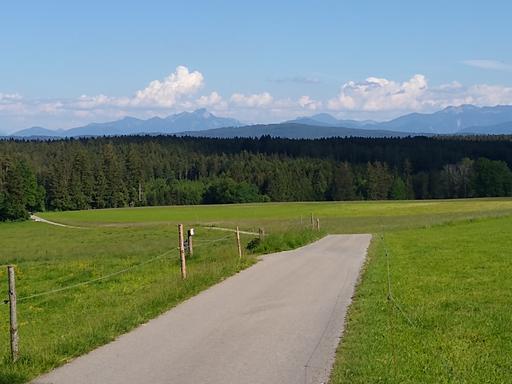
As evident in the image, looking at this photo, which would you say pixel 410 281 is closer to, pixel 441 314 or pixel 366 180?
pixel 441 314

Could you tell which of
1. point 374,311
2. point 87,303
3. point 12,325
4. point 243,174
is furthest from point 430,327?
point 243,174

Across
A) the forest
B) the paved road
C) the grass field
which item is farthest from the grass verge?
the forest

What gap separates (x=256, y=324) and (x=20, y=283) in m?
14.0

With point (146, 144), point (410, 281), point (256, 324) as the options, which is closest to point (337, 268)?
point (410, 281)

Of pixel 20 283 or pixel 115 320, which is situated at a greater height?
pixel 115 320

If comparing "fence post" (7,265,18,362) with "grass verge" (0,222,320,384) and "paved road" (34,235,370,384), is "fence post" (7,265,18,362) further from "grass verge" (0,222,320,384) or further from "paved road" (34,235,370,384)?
"paved road" (34,235,370,384)

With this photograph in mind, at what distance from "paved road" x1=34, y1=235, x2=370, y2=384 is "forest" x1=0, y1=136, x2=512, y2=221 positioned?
10000 cm

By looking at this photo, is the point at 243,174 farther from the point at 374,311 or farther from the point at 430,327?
the point at 430,327

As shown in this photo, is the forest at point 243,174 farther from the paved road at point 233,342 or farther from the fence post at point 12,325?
the fence post at point 12,325

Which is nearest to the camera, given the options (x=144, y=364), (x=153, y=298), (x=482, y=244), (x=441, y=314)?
(x=144, y=364)

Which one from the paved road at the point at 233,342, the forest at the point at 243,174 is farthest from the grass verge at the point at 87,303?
the forest at the point at 243,174

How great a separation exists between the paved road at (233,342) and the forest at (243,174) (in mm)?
100003

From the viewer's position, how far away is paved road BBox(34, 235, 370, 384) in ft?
26.2

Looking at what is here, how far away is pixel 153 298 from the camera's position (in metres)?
13.8
